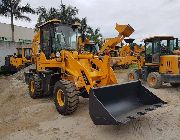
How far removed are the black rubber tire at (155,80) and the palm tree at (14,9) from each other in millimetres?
25112

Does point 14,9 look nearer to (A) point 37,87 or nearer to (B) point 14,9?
(B) point 14,9

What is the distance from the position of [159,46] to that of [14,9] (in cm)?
2508

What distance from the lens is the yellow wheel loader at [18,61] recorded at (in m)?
24.4

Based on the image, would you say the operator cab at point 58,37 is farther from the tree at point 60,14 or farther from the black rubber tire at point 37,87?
the tree at point 60,14

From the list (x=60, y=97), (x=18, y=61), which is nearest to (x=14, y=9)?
(x=18, y=61)

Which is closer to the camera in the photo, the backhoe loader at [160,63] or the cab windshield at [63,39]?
the cab windshield at [63,39]

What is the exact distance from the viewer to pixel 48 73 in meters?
9.98

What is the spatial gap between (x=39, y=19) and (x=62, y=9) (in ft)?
10.7

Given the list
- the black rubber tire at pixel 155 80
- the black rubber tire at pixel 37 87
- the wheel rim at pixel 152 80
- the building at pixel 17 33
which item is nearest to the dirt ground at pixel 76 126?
the black rubber tire at pixel 37 87

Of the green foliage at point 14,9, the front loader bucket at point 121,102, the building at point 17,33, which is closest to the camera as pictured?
the front loader bucket at point 121,102

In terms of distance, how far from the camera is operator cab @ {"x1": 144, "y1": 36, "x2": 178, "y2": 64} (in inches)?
539

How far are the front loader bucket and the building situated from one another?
138ft

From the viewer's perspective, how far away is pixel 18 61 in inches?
969

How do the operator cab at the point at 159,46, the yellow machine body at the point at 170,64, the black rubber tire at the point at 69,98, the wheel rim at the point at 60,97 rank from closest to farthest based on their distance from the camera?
1. the black rubber tire at the point at 69,98
2. the wheel rim at the point at 60,97
3. the yellow machine body at the point at 170,64
4. the operator cab at the point at 159,46
